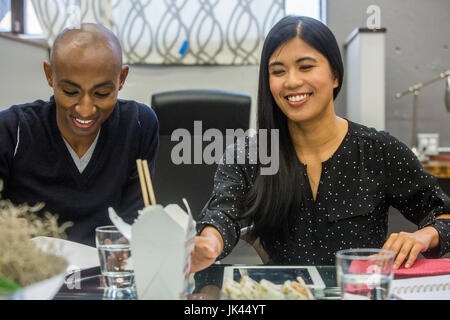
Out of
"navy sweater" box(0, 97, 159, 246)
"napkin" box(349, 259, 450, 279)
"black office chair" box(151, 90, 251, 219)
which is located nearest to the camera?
"napkin" box(349, 259, 450, 279)

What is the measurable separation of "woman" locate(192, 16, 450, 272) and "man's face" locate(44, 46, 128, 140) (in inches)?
13.6

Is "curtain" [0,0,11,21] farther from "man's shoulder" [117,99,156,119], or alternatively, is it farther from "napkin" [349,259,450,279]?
"napkin" [349,259,450,279]

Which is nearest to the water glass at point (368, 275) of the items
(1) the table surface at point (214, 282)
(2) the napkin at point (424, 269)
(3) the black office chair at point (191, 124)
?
(1) the table surface at point (214, 282)

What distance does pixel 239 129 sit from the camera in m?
→ 1.70

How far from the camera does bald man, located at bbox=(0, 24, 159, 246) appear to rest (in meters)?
1.17

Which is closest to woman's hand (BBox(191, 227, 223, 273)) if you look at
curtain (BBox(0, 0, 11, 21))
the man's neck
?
the man's neck

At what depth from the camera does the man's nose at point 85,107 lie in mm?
1143

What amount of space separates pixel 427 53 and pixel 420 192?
218 cm

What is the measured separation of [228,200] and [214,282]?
0.38 metres

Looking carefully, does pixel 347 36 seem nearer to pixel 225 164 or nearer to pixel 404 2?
pixel 404 2

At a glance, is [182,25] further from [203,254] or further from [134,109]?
[203,254]

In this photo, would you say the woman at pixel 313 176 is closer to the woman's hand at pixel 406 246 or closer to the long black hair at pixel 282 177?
the long black hair at pixel 282 177
